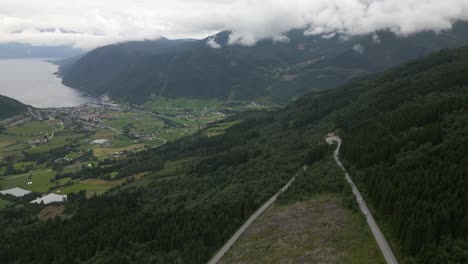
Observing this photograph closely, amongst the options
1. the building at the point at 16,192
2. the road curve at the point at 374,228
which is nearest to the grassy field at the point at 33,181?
the building at the point at 16,192

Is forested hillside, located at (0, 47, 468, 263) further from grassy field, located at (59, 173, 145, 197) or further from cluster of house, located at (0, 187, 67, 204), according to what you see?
grassy field, located at (59, 173, 145, 197)

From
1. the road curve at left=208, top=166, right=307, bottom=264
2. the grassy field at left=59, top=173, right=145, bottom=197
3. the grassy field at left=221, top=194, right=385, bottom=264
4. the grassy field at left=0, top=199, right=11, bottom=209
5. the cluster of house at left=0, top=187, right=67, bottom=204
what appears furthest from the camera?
the grassy field at left=59, top=173, right=145, bottom=197

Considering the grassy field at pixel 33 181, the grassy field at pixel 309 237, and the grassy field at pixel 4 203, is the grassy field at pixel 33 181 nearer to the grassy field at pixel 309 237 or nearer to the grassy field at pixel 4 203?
the grassy field at pixel 4 203

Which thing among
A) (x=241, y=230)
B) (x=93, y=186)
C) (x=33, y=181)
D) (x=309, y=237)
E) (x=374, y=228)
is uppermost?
(x=374, y=228)

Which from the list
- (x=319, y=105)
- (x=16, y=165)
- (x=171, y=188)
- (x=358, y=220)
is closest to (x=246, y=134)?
(x=319, y=105)

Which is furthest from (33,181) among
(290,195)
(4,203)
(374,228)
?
(374,228)

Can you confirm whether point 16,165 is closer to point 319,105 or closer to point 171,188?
point 171,188

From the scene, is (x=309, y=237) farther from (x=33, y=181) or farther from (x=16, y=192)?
(x=33, y=181)

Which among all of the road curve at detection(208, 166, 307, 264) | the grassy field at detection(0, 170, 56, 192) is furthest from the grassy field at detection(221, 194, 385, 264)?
the grassy field at detection(0, 170, 56, 192)
